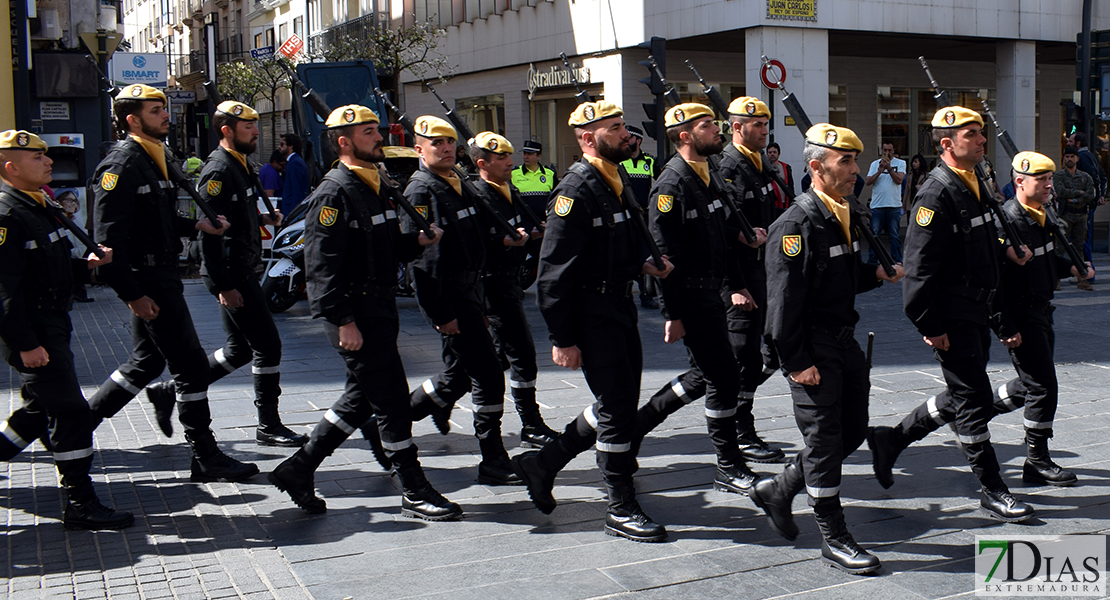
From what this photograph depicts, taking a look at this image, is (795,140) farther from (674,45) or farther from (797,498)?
(797,498)

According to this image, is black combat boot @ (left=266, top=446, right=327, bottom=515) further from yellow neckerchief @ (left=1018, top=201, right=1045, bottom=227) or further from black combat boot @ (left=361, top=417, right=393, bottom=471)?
yellow neckerchief @ (left=1018, top=201, right=1045, bottom=227)

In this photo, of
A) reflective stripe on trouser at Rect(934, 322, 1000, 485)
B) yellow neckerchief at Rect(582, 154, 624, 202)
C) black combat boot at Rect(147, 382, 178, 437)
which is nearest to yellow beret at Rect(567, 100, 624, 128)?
yellow neckerchief at Rect(582, 154, 624, 202)

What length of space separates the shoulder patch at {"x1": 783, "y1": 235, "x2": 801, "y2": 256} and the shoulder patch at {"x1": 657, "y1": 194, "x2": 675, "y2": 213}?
1244 millimetres

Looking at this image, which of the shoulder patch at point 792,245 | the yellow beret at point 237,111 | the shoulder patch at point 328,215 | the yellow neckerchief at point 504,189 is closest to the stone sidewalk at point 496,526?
the shoulder patch at point 792,245

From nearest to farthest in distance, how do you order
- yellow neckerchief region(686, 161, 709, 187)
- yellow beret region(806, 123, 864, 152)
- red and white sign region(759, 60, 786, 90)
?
yellow beret region(806, 123, 864, 152)
yellow neckerchief region(686, 161, 709, 187)
red and white sign region(759, 60, 786, 90)

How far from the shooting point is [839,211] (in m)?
4.83

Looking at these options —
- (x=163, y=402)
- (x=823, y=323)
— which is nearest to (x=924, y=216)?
(x=823, y=323)

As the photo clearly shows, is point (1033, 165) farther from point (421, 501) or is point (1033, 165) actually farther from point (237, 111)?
point (237, 111)

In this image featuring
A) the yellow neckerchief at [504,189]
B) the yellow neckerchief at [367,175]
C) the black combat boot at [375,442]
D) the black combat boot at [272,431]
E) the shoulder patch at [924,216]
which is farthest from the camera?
the black combat boot at [272,431]

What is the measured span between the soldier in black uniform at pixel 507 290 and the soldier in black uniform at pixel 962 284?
7.24 ft

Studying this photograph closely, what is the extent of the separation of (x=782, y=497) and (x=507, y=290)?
2306 mm

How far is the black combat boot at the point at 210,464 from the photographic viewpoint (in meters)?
6.15

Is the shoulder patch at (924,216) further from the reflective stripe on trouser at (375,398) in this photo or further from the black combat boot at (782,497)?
the reflective stripe on trouser at (375,398)

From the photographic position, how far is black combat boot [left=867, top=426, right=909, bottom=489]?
223 inches
